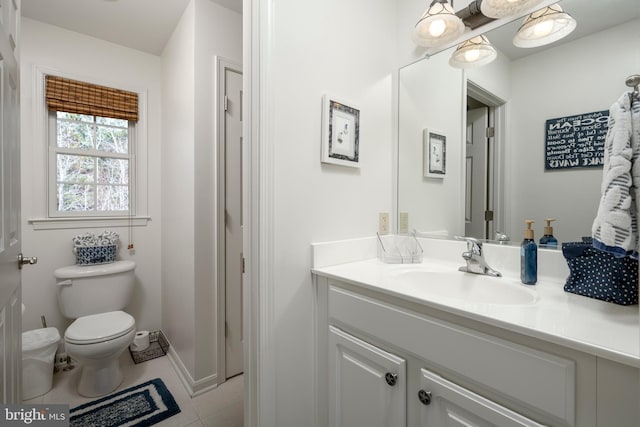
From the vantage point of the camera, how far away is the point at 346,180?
1324 mm

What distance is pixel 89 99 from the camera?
2176mm

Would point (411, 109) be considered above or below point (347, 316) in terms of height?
above

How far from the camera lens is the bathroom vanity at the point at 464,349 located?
0.57 metres

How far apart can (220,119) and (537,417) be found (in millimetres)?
1945

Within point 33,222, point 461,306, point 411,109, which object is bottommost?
point 461,306

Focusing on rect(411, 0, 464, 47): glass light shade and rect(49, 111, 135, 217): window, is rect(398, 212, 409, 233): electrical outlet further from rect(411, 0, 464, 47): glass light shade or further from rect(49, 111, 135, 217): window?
rect(49, 111, 135, 217): window

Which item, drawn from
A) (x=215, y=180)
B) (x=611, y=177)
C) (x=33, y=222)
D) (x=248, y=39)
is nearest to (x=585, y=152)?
(x=611, y=177)

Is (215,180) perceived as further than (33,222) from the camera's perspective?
No

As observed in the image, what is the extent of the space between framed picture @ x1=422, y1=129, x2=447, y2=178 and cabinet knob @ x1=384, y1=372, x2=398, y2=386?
3.20ft

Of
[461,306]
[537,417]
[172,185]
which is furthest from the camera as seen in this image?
[172,185]

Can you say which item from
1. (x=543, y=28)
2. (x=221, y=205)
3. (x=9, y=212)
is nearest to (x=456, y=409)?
(x=543, y=28)

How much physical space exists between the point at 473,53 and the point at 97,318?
2636mm

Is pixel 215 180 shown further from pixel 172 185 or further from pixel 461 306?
pixel 461 306

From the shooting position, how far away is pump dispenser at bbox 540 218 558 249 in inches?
41.5
